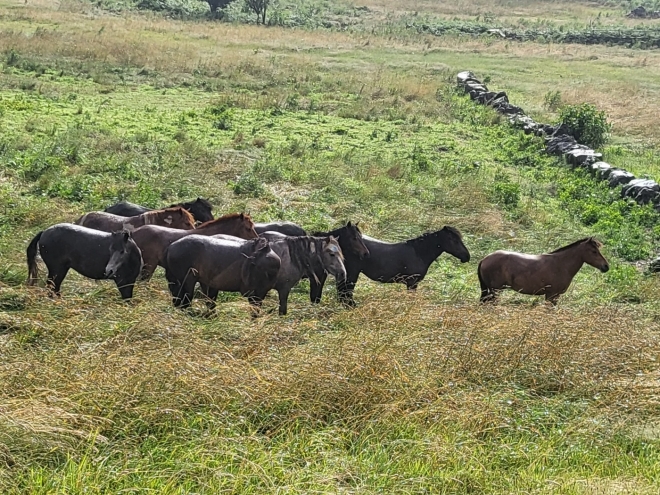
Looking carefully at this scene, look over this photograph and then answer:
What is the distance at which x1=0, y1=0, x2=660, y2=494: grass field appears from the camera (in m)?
6.12

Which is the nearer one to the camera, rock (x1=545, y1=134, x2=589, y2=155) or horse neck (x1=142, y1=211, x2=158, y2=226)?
horse neck (x1=142, y1=211, x2=158, y2=226)

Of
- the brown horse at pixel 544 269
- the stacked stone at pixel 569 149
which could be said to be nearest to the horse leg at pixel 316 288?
the brown horse at pixel 544 269

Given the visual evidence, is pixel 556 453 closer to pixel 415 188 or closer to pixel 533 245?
pixel 533 245

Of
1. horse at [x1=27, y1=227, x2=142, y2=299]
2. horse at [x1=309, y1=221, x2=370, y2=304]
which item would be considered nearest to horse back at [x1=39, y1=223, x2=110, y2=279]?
horse at [x1=27, y1=227, x2=142, y2=299]

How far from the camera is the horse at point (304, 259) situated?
10.6 meters

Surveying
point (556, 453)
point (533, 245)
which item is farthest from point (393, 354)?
point (533, 245)

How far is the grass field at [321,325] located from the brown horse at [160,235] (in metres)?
0.63

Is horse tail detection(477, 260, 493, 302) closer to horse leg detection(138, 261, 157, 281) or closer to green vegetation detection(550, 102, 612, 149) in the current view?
horse leg detection(138, 261, 157, 281)

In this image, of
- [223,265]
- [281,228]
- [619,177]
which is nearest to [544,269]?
[281,228]

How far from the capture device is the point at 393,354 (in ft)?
25.5

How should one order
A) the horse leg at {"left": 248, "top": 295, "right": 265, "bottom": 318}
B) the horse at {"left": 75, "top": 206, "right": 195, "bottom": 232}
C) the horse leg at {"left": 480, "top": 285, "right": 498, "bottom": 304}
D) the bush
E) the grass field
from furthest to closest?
the bush < the horse at {"left": 75, "top": 206, "right": 195, "bottom": 232} < the horse leg at {"left": 480, "top": 285, "right": 498, "bottom": 304} < the horse leg at {"left": 248, "top": 295, "right": 265, "bottom": 318} < the grass field

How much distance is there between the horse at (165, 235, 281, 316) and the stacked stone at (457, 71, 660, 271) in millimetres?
7305

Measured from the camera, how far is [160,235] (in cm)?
1098

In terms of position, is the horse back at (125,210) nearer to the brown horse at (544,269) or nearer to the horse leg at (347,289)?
the horse leg at (347,289)
